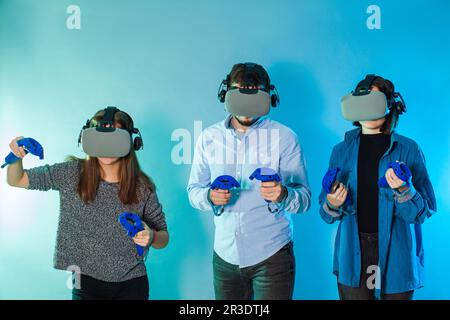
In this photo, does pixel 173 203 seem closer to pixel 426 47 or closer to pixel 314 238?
pixel 314 238

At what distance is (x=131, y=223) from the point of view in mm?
1467

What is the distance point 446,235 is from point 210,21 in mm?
1368

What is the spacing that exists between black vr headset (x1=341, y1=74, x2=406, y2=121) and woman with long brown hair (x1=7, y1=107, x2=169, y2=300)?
2.20 feet

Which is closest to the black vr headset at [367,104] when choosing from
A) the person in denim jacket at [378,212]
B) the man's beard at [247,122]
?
the person in denim jacket at [378,212]

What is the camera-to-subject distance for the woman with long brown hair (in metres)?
1.49

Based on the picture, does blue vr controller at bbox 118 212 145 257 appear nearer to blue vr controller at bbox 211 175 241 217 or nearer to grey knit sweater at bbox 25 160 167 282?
grey knit sweater at bbox 25 160 167 282

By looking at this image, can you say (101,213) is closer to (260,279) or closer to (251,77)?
(260,279)

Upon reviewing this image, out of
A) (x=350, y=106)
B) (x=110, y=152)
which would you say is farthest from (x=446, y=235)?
(x=110, y=152)

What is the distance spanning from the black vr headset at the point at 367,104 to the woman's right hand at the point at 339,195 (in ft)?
0.75

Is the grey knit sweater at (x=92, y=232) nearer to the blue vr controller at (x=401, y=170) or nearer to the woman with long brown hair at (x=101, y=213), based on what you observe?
the woman with long brown hair at (x=101, y=213)

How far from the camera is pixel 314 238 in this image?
2256 mm

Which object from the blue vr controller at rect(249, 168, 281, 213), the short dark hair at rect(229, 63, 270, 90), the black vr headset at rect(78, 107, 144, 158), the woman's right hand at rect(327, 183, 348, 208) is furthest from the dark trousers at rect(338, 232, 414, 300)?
the black vr headset at rect(78, 107, 144, 158)

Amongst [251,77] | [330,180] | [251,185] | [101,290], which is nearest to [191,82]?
[251,77]
